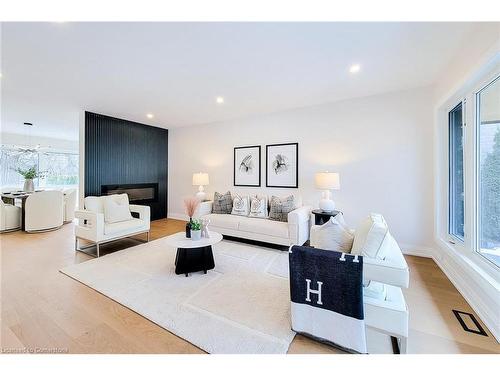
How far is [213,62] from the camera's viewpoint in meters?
2.39

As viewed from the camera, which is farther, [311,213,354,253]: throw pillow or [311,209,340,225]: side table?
[311,209,340,225]: side table

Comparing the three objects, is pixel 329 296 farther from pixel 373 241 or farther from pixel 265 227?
pixel 265 227

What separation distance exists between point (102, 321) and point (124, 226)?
1.85 meters

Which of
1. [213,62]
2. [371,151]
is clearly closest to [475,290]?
[371,151]

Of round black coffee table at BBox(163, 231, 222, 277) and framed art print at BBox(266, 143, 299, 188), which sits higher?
framed art print at BBox(266, 143, 299, 188)

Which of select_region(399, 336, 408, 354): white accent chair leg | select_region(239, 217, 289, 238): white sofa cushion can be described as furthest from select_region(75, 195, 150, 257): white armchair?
select_region(399, 336, 408, 354): white accent chair leg

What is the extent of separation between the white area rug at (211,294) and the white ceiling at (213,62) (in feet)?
8.20

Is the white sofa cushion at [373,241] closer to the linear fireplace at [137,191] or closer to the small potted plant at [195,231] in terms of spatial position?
the small potted plant at [195,231]

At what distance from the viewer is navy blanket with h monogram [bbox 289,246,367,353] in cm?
131

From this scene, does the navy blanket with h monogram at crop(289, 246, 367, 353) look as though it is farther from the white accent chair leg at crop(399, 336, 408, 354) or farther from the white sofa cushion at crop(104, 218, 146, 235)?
the white sofa cushion at crop(104, 218, 146, 235)

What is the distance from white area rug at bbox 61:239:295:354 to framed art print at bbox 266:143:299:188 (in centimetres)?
149

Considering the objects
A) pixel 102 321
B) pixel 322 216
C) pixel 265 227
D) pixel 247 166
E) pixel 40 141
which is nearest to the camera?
pixel 102 321

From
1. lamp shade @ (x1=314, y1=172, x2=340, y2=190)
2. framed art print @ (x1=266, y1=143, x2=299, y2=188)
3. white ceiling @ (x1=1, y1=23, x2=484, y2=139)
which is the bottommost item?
lamp shade @ (x1=314, y1=172, x2=340, y2=190)
